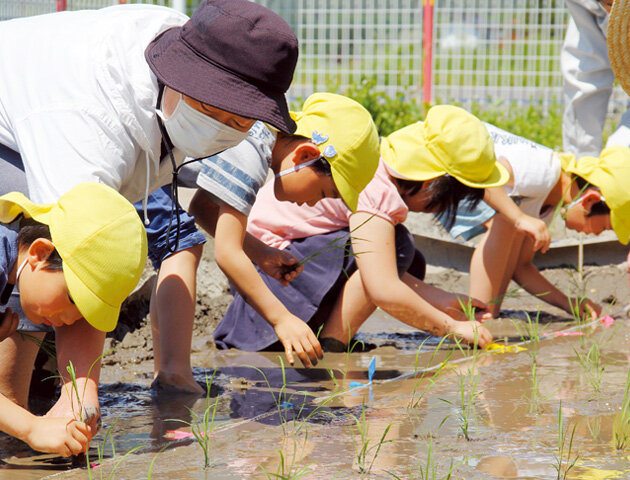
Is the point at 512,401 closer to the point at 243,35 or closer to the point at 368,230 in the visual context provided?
the point at 368,230

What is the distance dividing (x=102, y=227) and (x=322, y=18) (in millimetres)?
6592

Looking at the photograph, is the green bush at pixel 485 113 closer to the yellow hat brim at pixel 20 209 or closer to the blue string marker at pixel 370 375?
the blue string marker at pixel 370 375

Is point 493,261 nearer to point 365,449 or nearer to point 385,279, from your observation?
point 385,279

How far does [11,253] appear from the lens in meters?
2.29

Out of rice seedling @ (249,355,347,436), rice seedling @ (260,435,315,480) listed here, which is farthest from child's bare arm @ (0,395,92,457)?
rice seedling @ (249,355,347,436)

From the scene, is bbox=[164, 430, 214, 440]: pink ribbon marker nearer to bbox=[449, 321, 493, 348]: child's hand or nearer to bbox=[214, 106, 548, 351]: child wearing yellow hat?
bbox=[214, 106, 548, 351]: child wearing yellow hat

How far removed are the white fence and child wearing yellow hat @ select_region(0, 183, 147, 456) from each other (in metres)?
6.28

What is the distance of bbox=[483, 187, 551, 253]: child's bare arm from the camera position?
3996 mm

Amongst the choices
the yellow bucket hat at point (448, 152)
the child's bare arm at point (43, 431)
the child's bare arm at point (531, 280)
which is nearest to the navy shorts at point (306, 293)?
the yellow bucket hat at point (448, 152)

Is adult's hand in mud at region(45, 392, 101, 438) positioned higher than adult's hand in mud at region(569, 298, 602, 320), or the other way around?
adult's hand in mud at region(45, 392, 101, 438)

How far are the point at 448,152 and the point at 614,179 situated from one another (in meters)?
0.93

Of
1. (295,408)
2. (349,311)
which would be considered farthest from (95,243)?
(349,311)

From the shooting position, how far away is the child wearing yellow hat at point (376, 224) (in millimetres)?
3607

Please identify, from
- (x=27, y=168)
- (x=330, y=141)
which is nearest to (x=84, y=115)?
(x=27, y=168)
